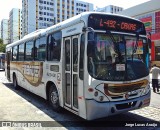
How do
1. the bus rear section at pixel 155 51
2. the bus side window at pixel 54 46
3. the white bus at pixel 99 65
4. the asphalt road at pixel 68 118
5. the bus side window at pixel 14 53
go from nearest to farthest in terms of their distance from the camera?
Answer: the white bus at pixel 99 65 → the asphalt road at pixel 68 118 → the bus side window at pixel 54 46 → the bus side window at pixel 14 53 → the bus rear section at pixel 155 51

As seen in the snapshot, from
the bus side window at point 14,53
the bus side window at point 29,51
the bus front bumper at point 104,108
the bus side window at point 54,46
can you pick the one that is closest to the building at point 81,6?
the bus side window at point 14,53

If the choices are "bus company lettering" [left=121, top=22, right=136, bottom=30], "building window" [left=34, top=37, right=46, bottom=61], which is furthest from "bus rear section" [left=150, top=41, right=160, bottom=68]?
"bus company lettering" [left=121, top=22, right=136, bottom=30]

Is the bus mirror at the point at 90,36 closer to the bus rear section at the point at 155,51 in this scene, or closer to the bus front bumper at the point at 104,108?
the bus front bumper at the point at 104,108

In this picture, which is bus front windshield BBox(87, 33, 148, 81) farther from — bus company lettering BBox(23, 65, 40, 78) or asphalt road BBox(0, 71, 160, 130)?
bus company lettering BBox(23, 65, 40, 78)

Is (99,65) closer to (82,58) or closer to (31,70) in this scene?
(82,58)

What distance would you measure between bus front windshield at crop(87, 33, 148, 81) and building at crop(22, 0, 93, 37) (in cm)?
9629

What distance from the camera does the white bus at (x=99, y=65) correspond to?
6320 millimetres

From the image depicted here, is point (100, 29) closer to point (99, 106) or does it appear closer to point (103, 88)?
point (103, 88)

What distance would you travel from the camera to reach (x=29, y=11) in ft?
352

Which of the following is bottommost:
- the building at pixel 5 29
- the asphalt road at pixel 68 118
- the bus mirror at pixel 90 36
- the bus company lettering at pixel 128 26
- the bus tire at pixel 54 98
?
the asphalt road at pixel 68 118

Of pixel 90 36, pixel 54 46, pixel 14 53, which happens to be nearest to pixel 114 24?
pixel 90 36

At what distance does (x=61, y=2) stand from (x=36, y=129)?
11571 centimetres

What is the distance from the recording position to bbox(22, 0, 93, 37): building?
106625 millimetres

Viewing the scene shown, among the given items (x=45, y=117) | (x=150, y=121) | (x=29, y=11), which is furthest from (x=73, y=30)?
(x=29, y=11)
